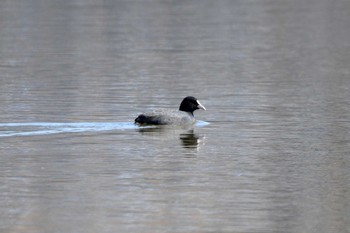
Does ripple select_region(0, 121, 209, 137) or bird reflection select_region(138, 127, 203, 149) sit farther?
ripple select_region(0, 121, 209, 137)

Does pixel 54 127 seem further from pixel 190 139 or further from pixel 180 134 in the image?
pixel 190 139

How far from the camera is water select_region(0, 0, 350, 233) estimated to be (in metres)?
15.4

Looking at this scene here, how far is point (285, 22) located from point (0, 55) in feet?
64.8

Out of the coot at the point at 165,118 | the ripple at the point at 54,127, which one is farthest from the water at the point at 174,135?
the coot at the point at 165,118

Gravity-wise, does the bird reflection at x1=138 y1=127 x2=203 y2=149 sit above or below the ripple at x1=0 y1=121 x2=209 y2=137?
below

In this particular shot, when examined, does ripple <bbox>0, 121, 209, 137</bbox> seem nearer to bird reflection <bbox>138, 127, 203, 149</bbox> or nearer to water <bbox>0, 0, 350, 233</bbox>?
water <bbox>0, 0, 350, 233</bbox>

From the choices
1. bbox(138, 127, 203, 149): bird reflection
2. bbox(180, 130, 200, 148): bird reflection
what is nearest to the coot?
bbox(138, 127, 203, 149): bird reflection

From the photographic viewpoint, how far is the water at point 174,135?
15.4m

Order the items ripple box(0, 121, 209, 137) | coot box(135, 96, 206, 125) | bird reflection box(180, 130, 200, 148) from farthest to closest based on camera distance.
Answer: coot box(135, 96, 206, 125), ripple box(0, 121, 209, 137), bird reflection box(180, 130, 200, 148)

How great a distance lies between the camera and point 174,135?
22.8m

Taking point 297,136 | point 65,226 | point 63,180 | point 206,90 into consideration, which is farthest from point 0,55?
point 65,226

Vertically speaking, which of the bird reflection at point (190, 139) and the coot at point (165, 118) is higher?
the coot at point (165, 118)

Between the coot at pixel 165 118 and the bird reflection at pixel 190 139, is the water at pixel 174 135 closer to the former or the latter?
the bird reflection at pixel 190 139

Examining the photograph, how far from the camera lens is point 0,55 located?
40.8 meters
